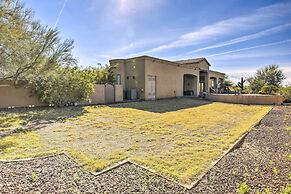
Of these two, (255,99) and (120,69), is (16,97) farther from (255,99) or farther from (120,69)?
(255,99)

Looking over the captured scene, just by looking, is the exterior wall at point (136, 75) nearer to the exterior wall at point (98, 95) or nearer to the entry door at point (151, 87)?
the entry door at point (151, 87)

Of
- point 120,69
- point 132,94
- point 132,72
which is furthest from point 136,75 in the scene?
point 120,69

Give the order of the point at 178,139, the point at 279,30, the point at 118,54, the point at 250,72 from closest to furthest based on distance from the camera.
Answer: the point at 178,139 → the point at 279,30 → the point at 118,54 → the point at 250,72

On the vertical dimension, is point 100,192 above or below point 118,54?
below

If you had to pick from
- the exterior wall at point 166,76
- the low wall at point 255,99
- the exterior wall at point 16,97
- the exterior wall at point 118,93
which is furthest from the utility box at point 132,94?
the low wall at point 255,99

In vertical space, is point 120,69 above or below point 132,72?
above

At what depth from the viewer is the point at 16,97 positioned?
39.6 feet

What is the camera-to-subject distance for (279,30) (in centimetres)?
1128

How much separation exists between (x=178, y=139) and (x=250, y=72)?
1908 inches

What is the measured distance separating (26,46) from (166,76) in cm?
1409

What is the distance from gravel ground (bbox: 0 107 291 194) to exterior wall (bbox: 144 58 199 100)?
14.5 m

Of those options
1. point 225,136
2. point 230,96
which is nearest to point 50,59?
point 225,136

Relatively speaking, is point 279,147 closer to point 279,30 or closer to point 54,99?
point 279,30

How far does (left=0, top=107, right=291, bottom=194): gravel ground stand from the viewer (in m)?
2.86
